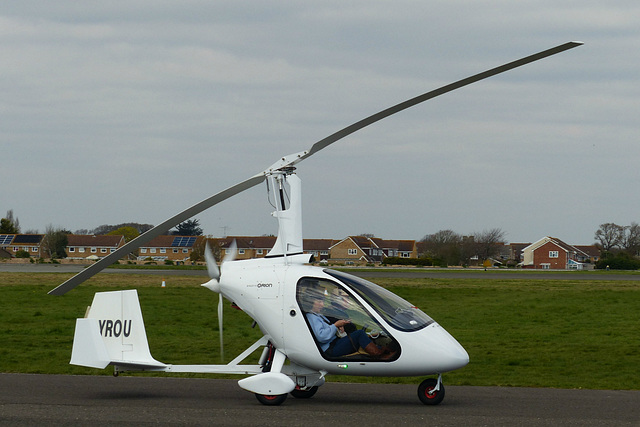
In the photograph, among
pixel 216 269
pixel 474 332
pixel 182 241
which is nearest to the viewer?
pixel 216 269

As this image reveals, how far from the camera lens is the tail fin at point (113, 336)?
10289mm

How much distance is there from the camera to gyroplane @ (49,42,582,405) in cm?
973

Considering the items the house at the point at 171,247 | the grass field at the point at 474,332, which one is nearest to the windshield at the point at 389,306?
the grass field at the point at 474,332

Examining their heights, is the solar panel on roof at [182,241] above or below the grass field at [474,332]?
above

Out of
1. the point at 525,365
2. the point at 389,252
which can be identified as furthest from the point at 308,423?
the point at 389,252

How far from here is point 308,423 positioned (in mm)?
8680

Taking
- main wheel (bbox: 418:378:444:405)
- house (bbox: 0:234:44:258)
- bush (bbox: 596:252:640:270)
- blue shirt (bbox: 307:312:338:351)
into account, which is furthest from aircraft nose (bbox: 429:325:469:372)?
house (bbox: 0:234:44:258)

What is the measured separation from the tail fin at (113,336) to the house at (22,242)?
374ft

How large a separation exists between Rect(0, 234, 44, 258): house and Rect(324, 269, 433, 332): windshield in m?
116

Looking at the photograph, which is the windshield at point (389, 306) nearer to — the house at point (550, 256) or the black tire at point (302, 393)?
the black tire at point (302, 393)

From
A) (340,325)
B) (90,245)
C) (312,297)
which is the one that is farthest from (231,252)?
(90,245)

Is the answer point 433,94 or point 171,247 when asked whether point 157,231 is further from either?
point 171,247

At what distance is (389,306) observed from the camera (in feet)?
33.0

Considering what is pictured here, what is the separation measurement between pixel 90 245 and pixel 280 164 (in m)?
114
